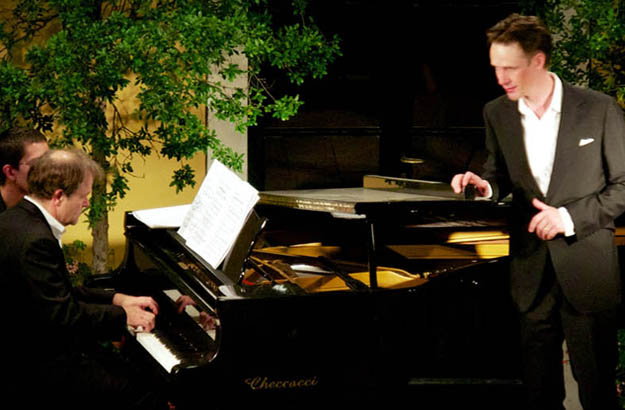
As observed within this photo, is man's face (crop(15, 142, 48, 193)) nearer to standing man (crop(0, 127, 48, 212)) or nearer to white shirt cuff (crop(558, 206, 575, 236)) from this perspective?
standing man (crop(0, 127, 48, 212))

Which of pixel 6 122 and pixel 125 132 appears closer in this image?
pixel 6 122

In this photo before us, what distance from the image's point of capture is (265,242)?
373 centimetres

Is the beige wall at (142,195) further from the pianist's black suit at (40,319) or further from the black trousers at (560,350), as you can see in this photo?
the black trousers at (560,350)

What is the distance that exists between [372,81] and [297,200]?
289 centimetres

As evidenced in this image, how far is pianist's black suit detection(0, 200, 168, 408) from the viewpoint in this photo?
8.16ft

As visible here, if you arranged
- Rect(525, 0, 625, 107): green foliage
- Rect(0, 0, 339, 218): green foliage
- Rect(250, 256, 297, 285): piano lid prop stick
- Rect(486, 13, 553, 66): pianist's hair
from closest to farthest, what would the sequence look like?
Rect(486, 13, 553, 66): pianist's hair < Rect(250, 256, 297, 285): piano lid prop stick < Rect(0, 0, 339, 218): green foliage < Rect(525, 0, 625, 107): green foliage

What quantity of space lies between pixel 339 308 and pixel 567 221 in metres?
0.79

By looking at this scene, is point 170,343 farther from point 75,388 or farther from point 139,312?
point 75,388

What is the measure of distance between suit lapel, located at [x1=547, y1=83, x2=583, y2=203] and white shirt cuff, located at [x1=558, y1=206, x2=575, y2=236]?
0.35 feet

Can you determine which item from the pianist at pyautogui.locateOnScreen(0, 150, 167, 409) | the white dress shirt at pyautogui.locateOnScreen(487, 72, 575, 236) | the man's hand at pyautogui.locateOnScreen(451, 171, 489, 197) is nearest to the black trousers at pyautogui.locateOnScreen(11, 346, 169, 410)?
the pianist at pyautogui.locateOnScreen(0, 150, 167, 409)

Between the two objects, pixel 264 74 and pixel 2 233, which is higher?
pixel 264 74

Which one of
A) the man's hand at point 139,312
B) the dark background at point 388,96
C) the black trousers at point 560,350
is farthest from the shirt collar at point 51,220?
the dark background at point 388,96

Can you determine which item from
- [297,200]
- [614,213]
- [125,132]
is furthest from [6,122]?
[614,213]

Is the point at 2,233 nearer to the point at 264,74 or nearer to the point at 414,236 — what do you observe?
the point at 414,236
